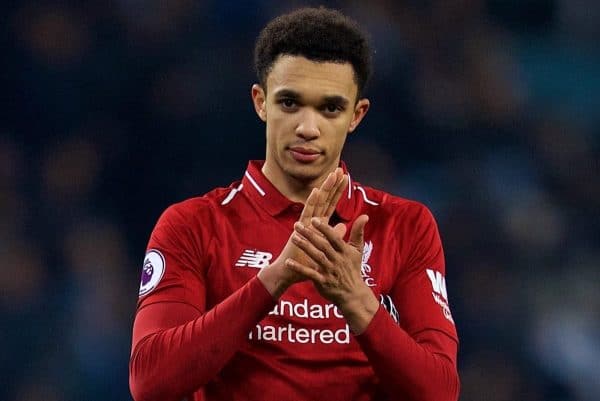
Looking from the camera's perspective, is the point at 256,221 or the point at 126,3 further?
the point at 126,3

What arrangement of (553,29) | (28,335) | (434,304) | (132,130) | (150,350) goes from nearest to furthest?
(150,350), (434,304), (28,335), (132,130), (553,29)

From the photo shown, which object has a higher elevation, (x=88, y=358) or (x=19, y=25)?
(x=19, y=25)

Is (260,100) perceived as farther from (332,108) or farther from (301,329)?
(301,329)

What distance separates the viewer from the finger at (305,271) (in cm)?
183

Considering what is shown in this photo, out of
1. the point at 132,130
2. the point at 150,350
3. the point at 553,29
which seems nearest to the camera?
the point at 150,350

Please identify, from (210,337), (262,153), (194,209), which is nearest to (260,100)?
(194,209)

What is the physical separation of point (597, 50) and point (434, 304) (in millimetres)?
2183

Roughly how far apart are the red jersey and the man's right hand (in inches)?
1.0

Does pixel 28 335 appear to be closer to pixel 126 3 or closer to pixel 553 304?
pixel 126 3

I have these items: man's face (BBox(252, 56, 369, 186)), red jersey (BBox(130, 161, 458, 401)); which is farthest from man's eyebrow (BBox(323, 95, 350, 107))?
red jersey (BBox(130, 161, 458, 401))

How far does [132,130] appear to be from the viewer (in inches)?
146

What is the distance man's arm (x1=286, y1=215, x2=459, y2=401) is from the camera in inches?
72.4

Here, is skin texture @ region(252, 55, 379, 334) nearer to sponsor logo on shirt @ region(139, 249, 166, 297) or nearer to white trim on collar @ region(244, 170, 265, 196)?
white trim on collar @ region(244, 170, 265, 196)

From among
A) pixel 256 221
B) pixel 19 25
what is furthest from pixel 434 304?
pixel 19 25
